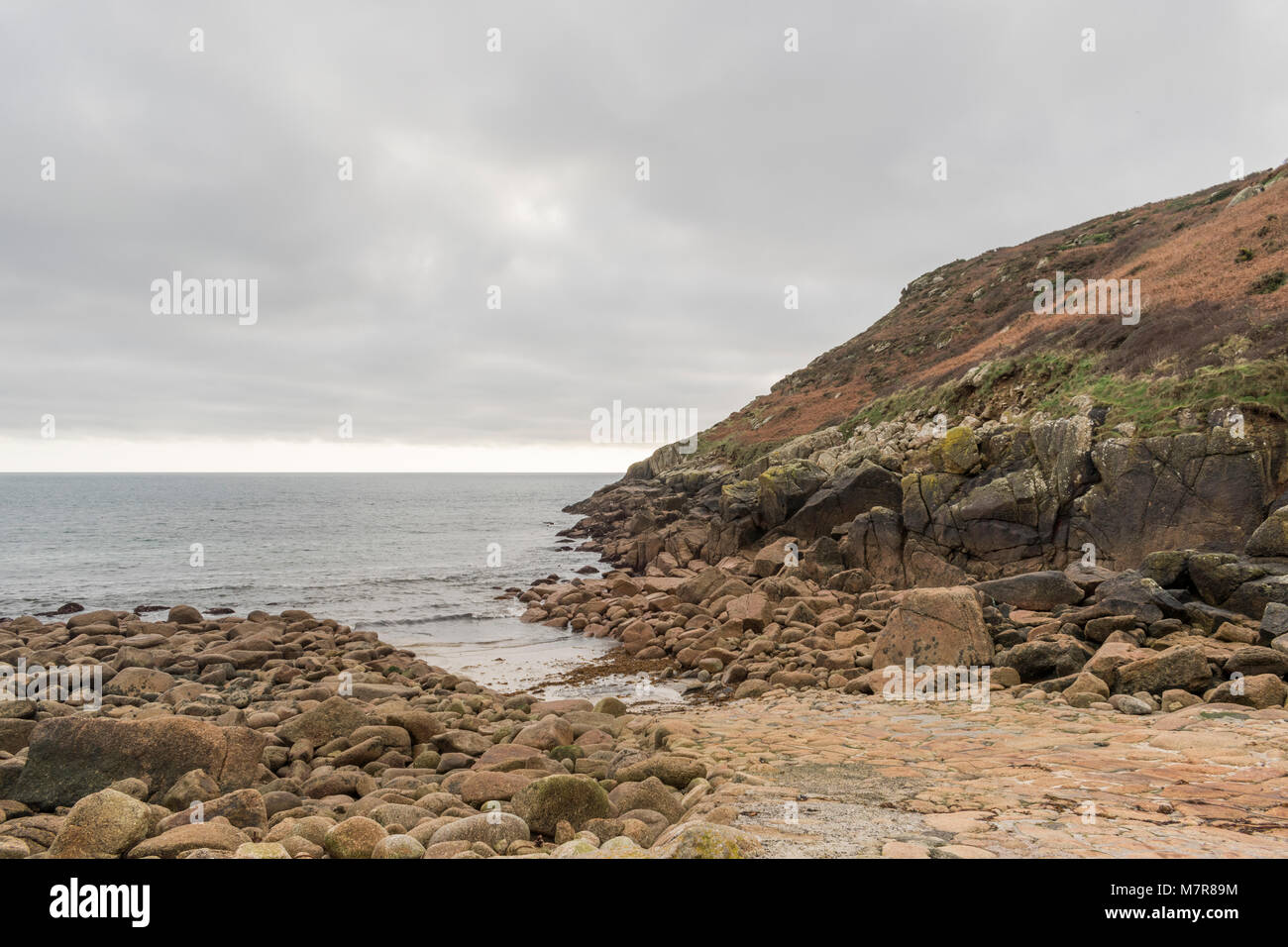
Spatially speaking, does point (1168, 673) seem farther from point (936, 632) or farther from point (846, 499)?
point (846, 499)

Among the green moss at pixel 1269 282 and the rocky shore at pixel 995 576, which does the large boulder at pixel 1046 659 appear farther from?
the green moss at pixel 1269 282

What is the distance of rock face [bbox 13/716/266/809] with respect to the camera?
678 cm

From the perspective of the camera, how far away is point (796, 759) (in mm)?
7164

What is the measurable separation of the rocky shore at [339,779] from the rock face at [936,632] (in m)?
4.87

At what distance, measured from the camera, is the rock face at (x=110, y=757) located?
22.2ft

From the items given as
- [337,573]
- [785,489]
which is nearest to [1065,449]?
[785,489]

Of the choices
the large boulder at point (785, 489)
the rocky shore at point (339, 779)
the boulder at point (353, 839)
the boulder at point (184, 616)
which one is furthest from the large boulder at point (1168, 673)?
the boulder at point (184, 616)

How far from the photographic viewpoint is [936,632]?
11.9m

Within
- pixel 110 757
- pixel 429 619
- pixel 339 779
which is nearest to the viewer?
pixel 110 757

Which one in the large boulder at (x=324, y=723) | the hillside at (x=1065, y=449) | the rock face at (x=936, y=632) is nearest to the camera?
the large boulder at (x=324, y=723)

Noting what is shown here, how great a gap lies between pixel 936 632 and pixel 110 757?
12.0 meters

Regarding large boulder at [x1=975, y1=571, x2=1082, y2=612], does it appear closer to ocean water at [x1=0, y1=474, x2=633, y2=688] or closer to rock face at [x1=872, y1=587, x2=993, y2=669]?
rock face at [x1=872, y1=587, x2=993, y2=669]
